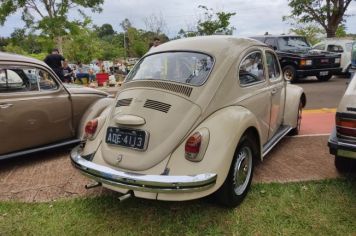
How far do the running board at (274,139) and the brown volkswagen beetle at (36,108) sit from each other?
273 centimetres

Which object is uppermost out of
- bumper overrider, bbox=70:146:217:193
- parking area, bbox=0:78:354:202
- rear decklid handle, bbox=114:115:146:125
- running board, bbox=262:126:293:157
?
rear decklid handle, bbox=114:115:146:125

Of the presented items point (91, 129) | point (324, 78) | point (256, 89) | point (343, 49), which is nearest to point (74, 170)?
point (91, 129)

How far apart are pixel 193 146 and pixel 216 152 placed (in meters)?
0.23

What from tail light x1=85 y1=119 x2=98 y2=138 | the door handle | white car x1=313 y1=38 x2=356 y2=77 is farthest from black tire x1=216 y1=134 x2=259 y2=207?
white car x1=313 y1=38 x2=356 y2=77

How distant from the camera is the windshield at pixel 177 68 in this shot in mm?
3961

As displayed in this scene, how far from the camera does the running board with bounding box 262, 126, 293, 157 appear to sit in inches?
180

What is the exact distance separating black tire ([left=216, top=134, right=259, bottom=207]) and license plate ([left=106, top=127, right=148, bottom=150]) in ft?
3.07

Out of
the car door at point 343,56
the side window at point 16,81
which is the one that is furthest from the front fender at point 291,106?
the car door at point 343,56

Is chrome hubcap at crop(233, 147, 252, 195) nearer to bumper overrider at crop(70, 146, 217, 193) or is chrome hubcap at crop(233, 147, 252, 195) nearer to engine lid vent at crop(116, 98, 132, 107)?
bumper overrider at crop(70, 146, 217, 193)

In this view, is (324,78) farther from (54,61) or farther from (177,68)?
(177,68)

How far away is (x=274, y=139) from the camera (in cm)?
504

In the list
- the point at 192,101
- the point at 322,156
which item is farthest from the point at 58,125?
the point at 322,156

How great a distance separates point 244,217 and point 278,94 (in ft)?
7.46

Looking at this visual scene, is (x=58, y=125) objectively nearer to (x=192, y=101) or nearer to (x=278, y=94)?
Result: (x=192, y=101)
